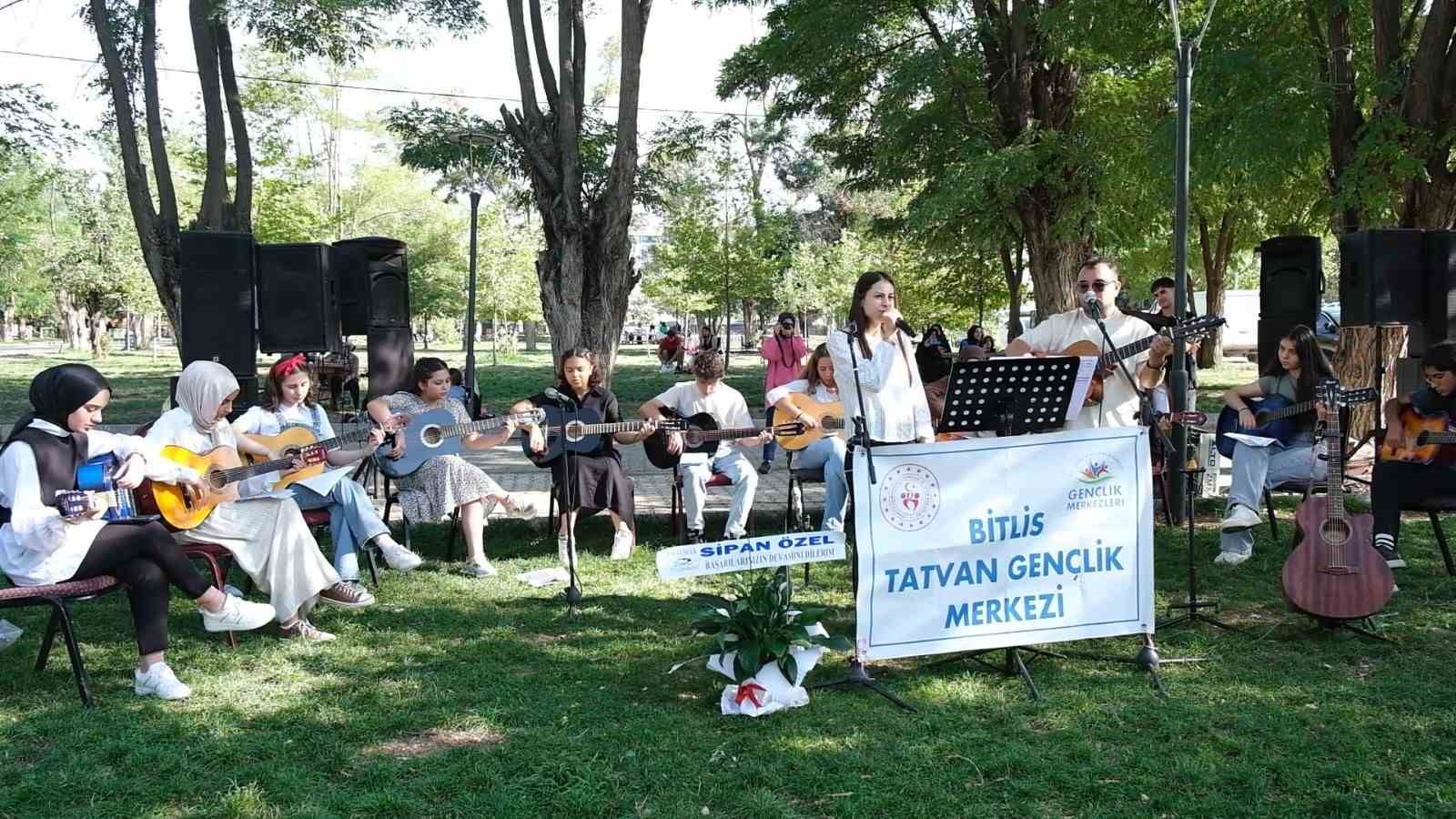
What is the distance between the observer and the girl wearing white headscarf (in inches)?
214

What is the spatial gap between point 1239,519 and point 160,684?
611 cm

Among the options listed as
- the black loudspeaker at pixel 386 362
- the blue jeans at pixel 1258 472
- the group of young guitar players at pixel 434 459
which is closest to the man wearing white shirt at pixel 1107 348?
the group of young guitar players at pixel 434 459

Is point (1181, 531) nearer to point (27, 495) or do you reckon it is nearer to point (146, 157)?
point (27, 495)

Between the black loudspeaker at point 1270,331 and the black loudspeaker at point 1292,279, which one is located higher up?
the black loudspeaker at point 1292,279

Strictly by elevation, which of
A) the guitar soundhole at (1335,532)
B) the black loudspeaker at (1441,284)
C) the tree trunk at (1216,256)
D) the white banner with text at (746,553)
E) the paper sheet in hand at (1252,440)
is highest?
the tree trunk at (1216,256)

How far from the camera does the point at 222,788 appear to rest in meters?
3.77

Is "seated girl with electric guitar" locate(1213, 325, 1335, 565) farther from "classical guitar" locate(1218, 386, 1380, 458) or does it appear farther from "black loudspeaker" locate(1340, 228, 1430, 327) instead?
"black loudspeaker" locate(1340, 228, 1430, 327)

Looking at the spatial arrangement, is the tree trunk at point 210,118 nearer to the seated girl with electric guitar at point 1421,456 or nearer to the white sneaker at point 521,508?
the white sneaker at point 521,508

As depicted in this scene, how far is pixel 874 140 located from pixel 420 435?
37.9 ft

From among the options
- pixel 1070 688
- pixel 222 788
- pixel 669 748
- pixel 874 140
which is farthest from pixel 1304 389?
pixel 874 140

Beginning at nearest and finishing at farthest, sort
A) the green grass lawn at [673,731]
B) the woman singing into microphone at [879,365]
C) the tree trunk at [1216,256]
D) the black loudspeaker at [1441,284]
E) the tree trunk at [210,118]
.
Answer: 1. the green grass lawn at [673,731]
2. the woman singing into microphone at [879,365]
3. the black loudspeaker at [1441,284]
4. the tree trunk at [210,118]
5. the tree trunk at [1216,256]

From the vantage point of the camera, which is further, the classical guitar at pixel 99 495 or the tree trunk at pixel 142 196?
the tree trunk at pixel 142 196

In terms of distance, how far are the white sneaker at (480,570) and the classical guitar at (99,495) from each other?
2.16 m

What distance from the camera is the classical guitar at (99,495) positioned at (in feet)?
14.6
